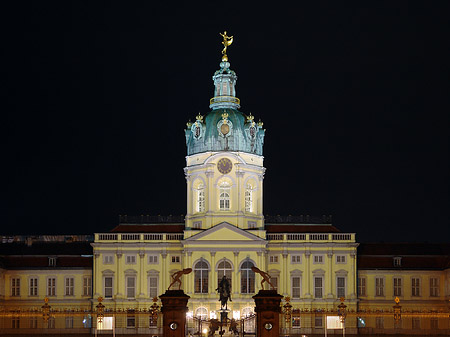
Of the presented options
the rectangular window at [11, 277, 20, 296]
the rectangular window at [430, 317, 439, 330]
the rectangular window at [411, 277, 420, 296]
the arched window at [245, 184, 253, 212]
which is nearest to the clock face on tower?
the arched window at [245, 184, 253, 212]

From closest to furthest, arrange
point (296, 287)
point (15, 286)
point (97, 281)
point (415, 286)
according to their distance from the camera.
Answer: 1. point (97, 281)
2. point (296, 287)
3. point (415, 286)
4. point (15, 286)

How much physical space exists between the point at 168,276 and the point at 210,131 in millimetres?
14591

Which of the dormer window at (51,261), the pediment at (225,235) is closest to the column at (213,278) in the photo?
the pediment at (225,235)

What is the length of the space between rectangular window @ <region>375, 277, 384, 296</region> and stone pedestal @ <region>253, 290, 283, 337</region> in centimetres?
4905

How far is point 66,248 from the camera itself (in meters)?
110

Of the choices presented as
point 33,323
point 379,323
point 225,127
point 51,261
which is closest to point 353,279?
point 379,323

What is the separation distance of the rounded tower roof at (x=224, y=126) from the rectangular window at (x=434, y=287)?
20827mm

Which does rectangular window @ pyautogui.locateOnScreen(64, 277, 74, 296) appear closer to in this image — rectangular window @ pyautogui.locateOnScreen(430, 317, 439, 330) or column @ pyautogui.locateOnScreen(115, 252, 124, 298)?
column @ pyautogui.locateOnScreen(115, 252, 124, 298)

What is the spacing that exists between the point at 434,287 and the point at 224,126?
25.5 m

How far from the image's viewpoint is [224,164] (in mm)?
107188

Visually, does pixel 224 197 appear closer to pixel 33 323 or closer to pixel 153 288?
pixel 153 288

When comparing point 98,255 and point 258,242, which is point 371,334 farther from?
point 98,255

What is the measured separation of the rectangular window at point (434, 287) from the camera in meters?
107

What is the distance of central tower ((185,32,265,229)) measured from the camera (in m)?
107
